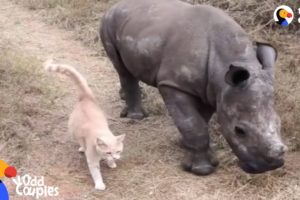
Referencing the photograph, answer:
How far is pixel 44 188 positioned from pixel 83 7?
4.46 metres

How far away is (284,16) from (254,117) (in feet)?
11.1

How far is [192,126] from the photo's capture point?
4.46 meters

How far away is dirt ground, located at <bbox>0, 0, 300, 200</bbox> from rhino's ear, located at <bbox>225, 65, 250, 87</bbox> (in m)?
0.90

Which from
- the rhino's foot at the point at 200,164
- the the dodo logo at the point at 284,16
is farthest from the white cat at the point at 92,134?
the the dodo logo at the point at 284,16

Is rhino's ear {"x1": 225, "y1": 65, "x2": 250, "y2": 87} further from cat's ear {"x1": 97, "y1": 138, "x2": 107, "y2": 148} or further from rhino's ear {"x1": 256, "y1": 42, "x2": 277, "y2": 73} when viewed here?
cat's ear {"x1": 97, "y1": 138, "x2": 107, "y2": 148}

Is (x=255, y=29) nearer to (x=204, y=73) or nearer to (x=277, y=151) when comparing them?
(x=204, y=73)

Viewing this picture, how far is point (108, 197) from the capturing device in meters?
4.28

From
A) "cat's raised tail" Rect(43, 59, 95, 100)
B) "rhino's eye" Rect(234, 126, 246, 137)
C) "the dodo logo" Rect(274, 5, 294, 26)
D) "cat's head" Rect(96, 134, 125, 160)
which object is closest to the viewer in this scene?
"rhino's eye" Rect(234, 126, 246, 137)

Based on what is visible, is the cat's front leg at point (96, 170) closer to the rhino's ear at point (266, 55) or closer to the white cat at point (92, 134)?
the white cat at point (92, 134)

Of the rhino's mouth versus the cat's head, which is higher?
the rhino's mouth

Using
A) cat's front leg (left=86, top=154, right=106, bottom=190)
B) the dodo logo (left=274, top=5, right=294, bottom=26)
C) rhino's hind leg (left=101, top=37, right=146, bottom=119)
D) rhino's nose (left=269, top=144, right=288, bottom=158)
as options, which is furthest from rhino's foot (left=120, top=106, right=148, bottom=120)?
the dodo logo (left=274, top=5, right=294, bottom=26)

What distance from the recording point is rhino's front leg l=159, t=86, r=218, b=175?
4.46m

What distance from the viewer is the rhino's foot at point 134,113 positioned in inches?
219

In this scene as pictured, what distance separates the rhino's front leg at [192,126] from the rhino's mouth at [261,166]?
493mm
